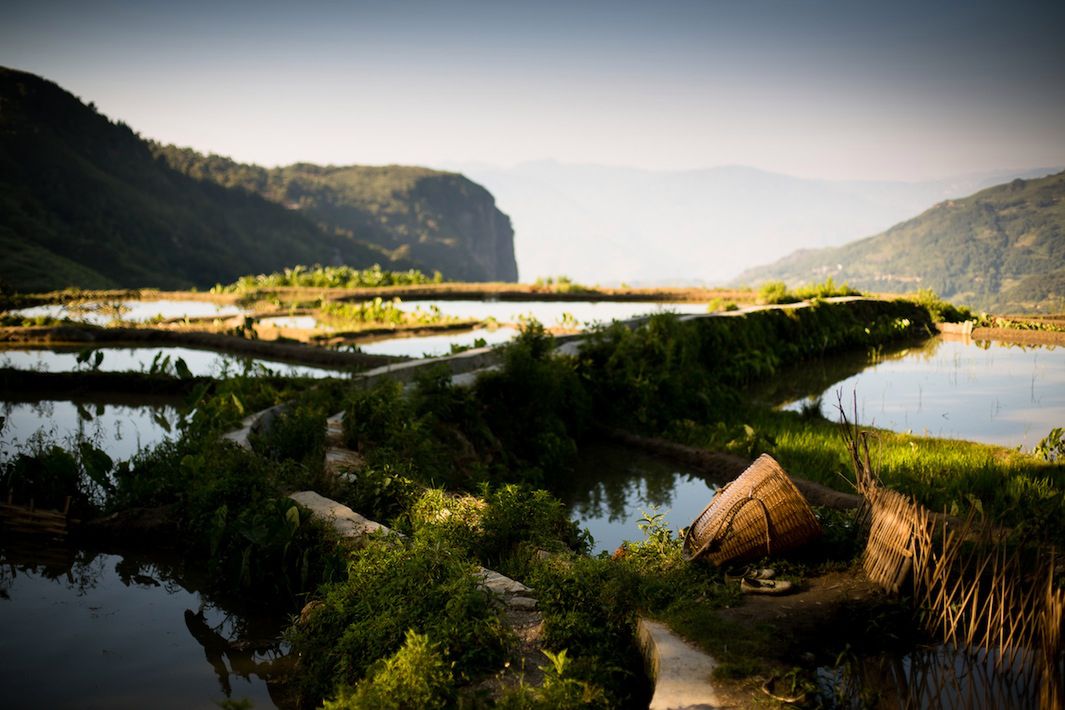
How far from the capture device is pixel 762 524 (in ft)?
16.7

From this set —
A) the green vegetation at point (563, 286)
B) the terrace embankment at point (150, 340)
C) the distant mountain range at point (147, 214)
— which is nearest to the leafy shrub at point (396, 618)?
the terrace embankment at point (150, 340)

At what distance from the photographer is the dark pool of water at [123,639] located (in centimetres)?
468

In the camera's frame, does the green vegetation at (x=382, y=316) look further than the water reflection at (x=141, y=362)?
Yes

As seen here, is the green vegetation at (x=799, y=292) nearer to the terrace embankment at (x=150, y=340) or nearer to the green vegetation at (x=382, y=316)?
the green vegetation at (x=382, y=316)

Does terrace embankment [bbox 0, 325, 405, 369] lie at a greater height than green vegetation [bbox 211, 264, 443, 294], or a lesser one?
lesser

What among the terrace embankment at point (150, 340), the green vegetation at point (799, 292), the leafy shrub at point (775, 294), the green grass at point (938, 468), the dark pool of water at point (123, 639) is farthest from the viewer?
the green vegetation at point (799, 292)

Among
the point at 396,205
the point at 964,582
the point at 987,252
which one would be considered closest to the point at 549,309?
the point at 987,252

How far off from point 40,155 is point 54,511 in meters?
71.2

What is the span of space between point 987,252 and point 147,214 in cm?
6700

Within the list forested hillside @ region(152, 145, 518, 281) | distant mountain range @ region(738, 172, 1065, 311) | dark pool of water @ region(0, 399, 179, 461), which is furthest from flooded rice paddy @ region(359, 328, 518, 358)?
forested hillside @ region(152, 145, 518, 281)

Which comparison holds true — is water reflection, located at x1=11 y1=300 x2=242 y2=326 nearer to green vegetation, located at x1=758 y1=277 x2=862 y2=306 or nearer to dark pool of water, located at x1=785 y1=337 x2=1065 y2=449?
green vegetation, located at x1=758 y1=277 x2=862 y2=306

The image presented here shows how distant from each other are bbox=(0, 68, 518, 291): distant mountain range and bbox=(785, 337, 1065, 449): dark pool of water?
1296 inches

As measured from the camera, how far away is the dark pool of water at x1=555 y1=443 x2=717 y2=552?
7.50m

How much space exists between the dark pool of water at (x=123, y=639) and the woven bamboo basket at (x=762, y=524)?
279 cm
